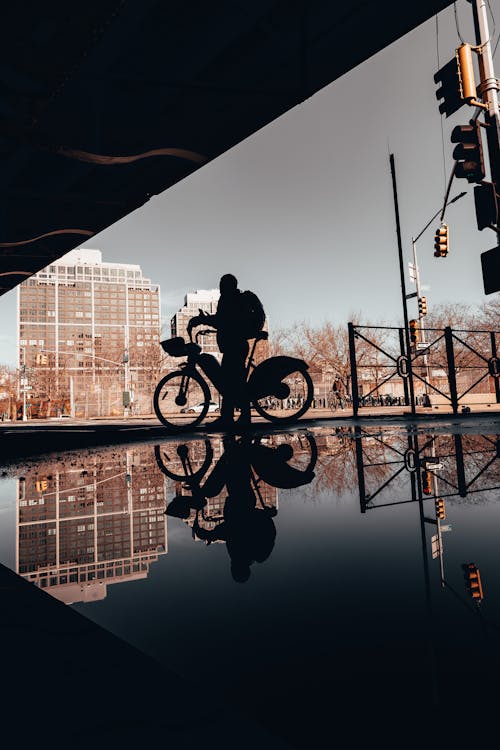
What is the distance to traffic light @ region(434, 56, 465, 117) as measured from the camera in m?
8.55

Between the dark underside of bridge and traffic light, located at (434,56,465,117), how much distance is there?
3502mm

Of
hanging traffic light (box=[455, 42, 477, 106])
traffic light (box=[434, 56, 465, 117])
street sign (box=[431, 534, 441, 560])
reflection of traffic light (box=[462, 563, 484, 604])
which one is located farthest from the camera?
traffic light (box=[434, 56, 465, 117])

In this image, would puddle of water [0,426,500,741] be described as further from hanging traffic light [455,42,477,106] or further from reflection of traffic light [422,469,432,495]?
hanging traffic light [455,42,477,106]

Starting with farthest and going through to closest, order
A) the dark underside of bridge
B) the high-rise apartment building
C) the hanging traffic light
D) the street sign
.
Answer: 1. the high-rise apartment building
2. the hanging traffic light
3. the dark underside of bridge
4. the street sign

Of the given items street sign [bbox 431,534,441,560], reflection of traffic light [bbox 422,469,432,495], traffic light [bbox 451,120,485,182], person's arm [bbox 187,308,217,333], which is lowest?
street sign [bbox 431,534,441,560]

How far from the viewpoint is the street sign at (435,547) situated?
1238 millimetres

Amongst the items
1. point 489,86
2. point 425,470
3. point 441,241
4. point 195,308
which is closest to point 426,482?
point 425,470

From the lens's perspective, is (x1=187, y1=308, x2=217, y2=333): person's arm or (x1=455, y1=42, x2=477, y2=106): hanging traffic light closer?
(x1=187, y1=308, x2=217, y2=333): person's arm

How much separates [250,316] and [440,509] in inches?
198

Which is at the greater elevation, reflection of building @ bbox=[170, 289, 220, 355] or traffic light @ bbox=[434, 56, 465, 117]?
reflection of building @ bbox=[170, 289, 220, 355]

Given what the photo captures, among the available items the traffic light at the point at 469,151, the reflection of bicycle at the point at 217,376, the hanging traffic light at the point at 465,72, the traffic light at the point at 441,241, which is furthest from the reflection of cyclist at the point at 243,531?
the traffic light at the point at 441,241

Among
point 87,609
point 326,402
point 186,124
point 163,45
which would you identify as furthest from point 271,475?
point 326,402

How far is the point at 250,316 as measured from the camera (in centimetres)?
655

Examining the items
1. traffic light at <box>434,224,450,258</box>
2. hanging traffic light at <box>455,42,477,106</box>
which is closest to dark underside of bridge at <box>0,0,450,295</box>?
hanging traffic light at <box>455,42,477,106</box>
